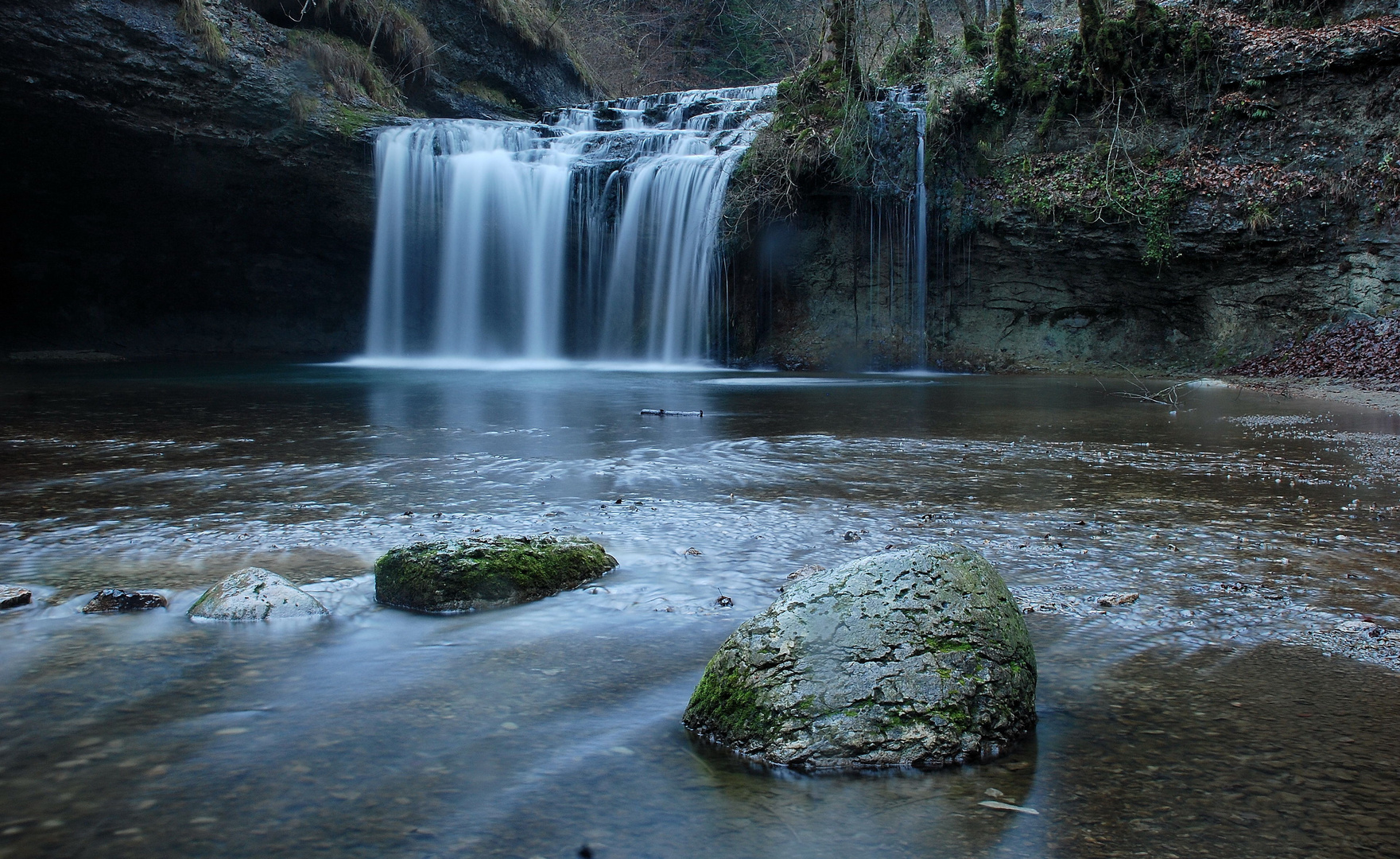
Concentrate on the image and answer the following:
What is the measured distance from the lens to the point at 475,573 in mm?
3279

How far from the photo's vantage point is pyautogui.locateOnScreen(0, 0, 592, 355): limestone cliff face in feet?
51.4

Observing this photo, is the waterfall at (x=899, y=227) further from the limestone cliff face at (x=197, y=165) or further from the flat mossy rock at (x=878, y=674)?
the flat mossy rock at (x=878, y=674)

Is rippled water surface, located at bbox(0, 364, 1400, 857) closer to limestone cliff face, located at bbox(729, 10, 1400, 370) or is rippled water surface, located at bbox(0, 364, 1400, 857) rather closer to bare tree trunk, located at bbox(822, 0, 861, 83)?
limestone cliff face, located at bbox(729, 10, 1400, 370)

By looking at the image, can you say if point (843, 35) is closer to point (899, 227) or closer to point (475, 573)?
point (899, 227)

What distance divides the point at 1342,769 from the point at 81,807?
266 centimetres

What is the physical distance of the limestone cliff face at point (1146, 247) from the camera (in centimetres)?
1514

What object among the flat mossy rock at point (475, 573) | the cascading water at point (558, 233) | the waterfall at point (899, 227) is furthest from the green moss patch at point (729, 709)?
the waterfall at point (899, 227)

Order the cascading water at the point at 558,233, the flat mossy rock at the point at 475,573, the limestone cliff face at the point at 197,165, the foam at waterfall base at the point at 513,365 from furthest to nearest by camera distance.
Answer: the cascading water at the point at 558,233 < the foam at waterfall base at the point at 513,365 < the limestone cliff face at the point at 197,165 < the flat mossy rock at the point at 475,573

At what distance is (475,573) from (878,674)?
5.33ft

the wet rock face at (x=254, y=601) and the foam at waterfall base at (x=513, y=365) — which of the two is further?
the foam at waterfall base at (x=513, y=365)

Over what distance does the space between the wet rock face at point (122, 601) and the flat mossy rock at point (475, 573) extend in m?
0.71

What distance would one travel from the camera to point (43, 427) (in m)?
7.73

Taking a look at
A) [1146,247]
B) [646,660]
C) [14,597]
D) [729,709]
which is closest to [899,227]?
[1146,247]

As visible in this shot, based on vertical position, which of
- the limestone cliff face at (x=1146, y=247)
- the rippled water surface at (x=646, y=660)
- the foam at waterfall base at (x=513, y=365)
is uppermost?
the limestone cliff face at (x=1146, y=247)
